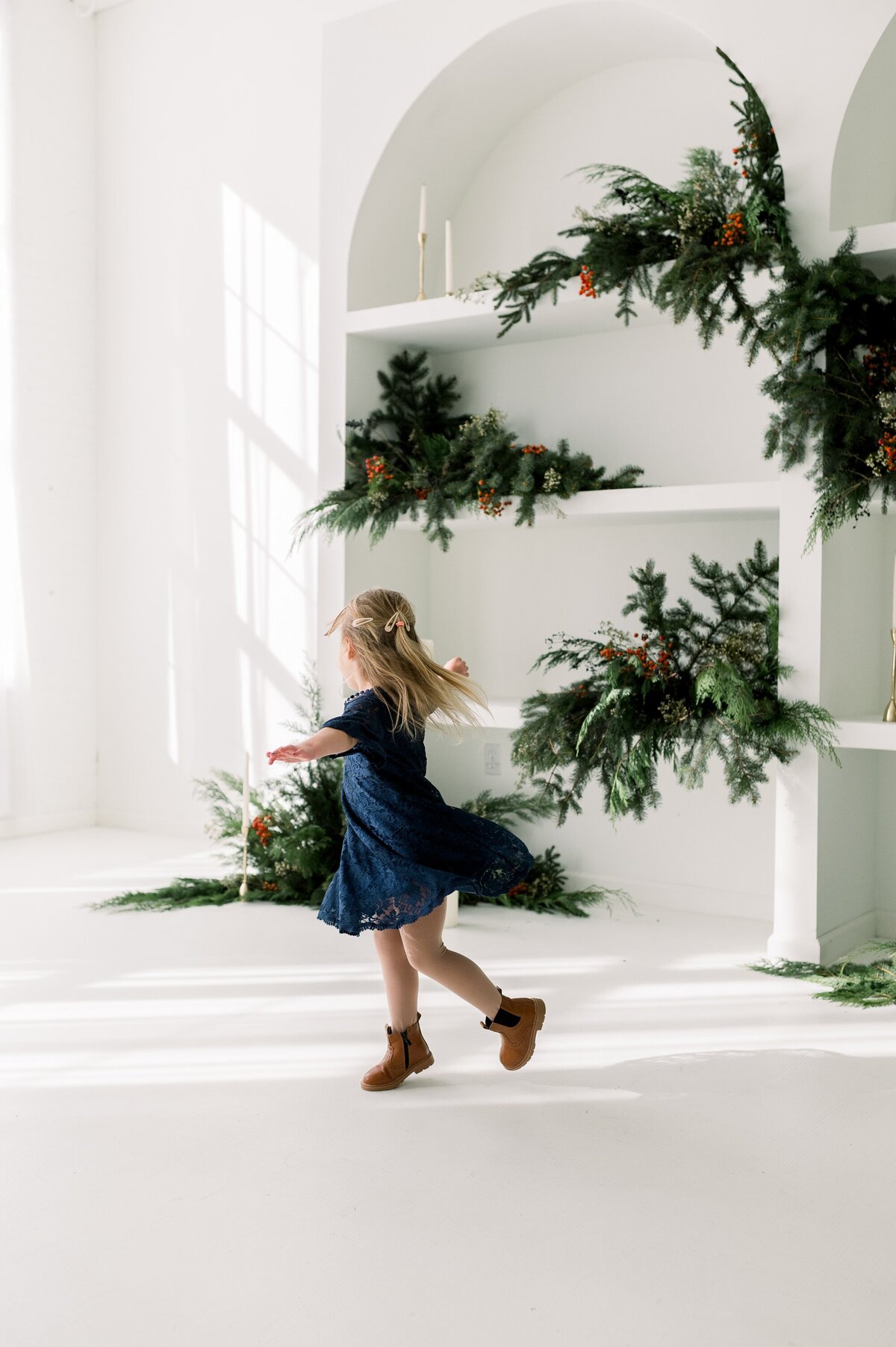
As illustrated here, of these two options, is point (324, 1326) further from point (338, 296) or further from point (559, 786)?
point (338, 296)

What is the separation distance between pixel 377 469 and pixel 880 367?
6.13 ft

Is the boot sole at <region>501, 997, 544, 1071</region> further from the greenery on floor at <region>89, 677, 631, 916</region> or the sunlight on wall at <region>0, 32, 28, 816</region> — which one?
the sunlight on wall at <region>0, 32, 28, 816</region>

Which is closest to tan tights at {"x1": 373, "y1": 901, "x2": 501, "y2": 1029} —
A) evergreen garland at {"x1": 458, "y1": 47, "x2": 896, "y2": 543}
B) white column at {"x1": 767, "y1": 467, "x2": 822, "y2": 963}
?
white column at {"x1": 767, "y1": 467, "x2": 822, "y2": 963}

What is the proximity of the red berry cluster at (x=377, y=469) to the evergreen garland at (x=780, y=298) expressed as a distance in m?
1.08

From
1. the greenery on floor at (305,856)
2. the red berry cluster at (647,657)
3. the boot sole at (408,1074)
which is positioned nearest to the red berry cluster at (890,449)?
the red berry cluster at (647,657)

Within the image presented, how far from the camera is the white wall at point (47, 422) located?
610cm

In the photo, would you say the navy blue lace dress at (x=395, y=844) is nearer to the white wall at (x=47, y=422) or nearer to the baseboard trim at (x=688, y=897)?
the baseboard trim at (x=688, y=897)

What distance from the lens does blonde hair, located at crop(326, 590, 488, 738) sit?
115 inches

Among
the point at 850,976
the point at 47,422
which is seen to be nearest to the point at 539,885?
the point at 850,976

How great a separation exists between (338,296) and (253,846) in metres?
2.26

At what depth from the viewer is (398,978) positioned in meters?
2.99

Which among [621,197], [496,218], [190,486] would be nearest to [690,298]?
[621,197]

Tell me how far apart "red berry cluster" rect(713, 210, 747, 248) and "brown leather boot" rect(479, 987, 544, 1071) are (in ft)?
8.01

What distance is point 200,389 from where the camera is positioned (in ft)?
20.1
